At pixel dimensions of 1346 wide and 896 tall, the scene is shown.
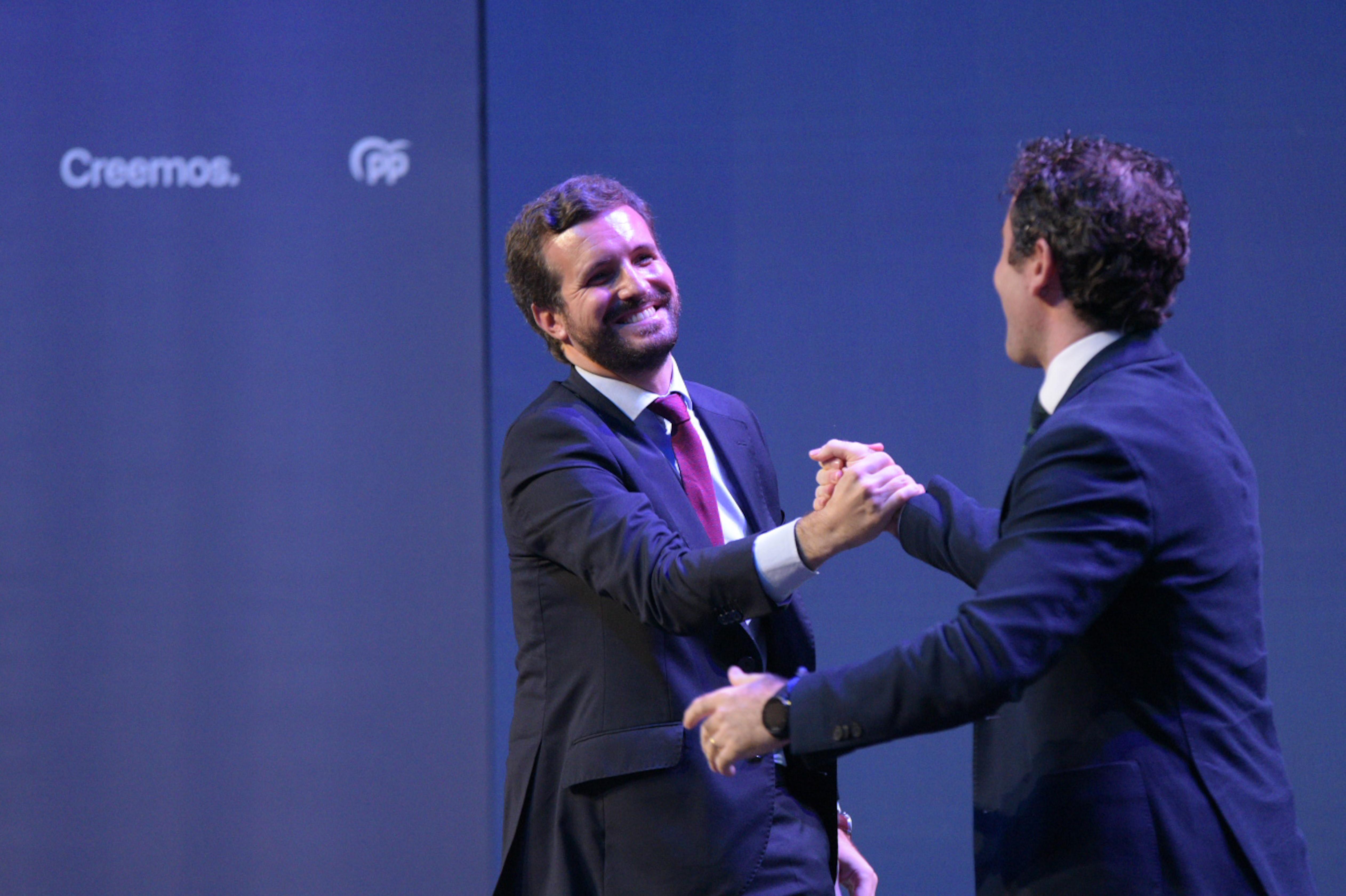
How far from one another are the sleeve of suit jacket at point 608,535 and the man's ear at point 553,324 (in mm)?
199

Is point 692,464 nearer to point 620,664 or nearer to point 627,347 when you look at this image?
point 627,347

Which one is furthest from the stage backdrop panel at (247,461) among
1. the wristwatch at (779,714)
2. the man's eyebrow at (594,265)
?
the wristwatch at (779,714)

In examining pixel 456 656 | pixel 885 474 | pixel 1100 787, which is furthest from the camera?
pixel 456 656

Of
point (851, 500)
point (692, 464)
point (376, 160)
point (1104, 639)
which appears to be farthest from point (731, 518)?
point (376, 160)

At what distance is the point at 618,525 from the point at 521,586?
0.28 metres

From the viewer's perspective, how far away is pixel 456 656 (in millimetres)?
3029

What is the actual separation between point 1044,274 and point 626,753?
2.96ft

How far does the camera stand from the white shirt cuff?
1.65 m

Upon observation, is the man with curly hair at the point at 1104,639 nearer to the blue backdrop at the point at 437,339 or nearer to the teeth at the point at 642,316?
the teeth at the point at 642,316

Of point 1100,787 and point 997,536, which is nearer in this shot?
point 1100,787

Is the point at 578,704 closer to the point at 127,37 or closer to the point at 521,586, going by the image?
the point at 521,586

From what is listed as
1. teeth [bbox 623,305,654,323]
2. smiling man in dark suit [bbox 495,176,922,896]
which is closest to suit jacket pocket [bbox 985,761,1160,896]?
smiling man in dark suit [bbox 495,176,922,896]

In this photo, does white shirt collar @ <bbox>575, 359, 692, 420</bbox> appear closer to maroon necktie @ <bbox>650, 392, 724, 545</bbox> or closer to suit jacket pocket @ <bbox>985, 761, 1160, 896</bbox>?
maroon necktie @ <bbox>650, 392, 724, 545</bbox>

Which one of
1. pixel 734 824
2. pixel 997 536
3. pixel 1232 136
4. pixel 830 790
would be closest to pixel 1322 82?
pixel 1232 136
